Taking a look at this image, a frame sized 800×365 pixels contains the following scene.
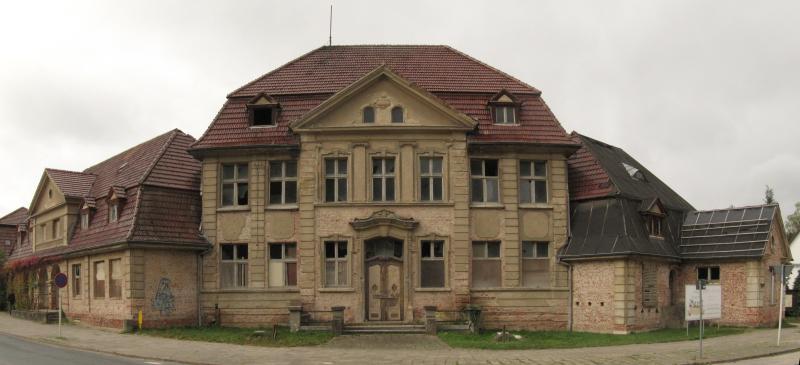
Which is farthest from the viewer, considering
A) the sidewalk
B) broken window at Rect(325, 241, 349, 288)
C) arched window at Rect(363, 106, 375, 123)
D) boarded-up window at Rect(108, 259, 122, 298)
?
boarded-up window at Rect(108, 259, 122, 298)

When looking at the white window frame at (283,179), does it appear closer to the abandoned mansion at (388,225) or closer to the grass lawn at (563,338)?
the abandoned mansion at (388,225)

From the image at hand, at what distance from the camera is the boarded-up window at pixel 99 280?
115 ft

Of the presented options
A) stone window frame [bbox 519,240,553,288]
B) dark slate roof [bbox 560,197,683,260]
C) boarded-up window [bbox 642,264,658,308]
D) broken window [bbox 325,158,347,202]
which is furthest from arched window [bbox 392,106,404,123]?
boarded-up window [bbox 642,264,658,308]

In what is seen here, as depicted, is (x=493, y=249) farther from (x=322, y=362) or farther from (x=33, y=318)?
(x=33, y=318)

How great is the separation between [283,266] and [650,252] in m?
14.7

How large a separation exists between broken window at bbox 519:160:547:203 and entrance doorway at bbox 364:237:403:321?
5.57 m

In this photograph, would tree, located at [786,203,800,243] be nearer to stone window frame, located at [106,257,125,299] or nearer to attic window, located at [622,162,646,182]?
attic window, located at [622,162,646,182]

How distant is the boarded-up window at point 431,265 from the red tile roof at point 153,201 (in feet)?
29.5

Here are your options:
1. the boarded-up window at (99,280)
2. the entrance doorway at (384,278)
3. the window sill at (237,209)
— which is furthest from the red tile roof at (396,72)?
the boarded-up window at (99,280)

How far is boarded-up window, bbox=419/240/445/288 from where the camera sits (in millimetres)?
33406

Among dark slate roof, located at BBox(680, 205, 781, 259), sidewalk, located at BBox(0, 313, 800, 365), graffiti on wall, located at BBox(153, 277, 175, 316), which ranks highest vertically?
dark slate roof, located at BBox(680, 205, 781, 259)

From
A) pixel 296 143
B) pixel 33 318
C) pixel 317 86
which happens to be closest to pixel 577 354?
pixel 296 143

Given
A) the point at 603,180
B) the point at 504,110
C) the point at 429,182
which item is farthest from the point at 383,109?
the point at 603,180

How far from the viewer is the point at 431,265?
3347 cm
